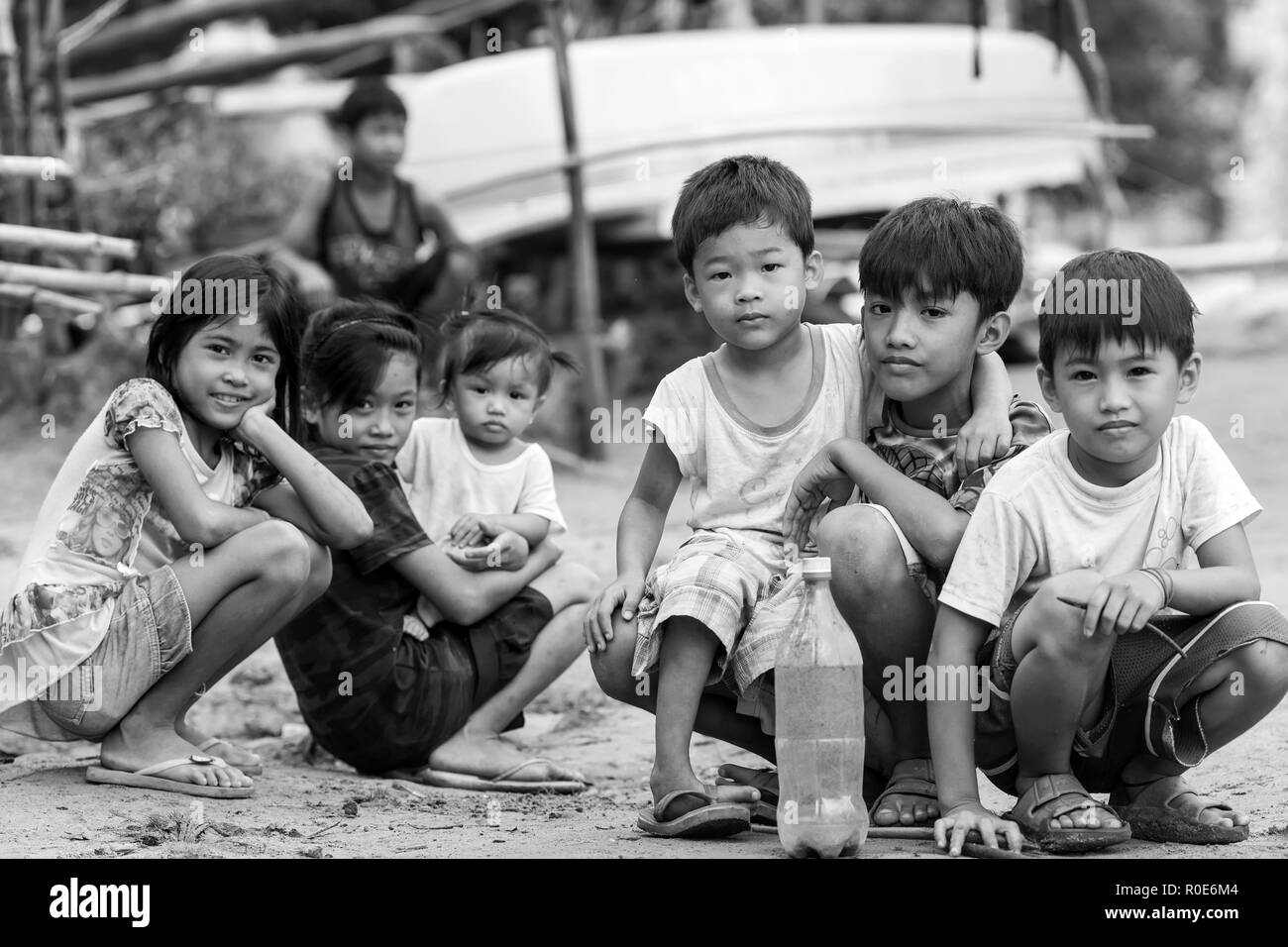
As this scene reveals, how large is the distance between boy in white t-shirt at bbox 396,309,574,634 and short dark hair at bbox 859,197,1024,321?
108 cm

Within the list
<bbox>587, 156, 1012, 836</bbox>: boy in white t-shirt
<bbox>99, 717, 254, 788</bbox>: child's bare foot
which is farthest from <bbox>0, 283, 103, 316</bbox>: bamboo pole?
<bbox>587, 156, 1012, 836</bbox>: boy in white t-shirt

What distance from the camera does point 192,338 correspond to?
3.59m

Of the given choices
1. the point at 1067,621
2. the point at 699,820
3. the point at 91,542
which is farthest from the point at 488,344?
the point at 1067,621

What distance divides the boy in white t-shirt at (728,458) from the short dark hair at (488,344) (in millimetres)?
718

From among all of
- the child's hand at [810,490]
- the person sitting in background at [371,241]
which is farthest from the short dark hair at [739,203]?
the person sitting in background at [371,241]

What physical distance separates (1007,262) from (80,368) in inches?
236

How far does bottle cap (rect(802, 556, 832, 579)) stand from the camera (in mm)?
2803

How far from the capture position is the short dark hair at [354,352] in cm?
385

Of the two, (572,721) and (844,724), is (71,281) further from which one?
(844,724)

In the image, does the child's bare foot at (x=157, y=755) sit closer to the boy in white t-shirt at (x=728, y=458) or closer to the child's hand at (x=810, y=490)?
the boy in white t-shirt at (x=728, y=458)

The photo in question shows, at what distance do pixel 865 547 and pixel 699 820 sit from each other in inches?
22.9

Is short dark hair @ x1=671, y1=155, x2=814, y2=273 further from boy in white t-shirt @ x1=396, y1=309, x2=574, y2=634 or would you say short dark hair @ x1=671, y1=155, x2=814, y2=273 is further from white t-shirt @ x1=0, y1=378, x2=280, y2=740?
white t-shirt @ x1=0, y1=378, x2=280, y2=740

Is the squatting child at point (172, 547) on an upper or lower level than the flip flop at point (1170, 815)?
upper
